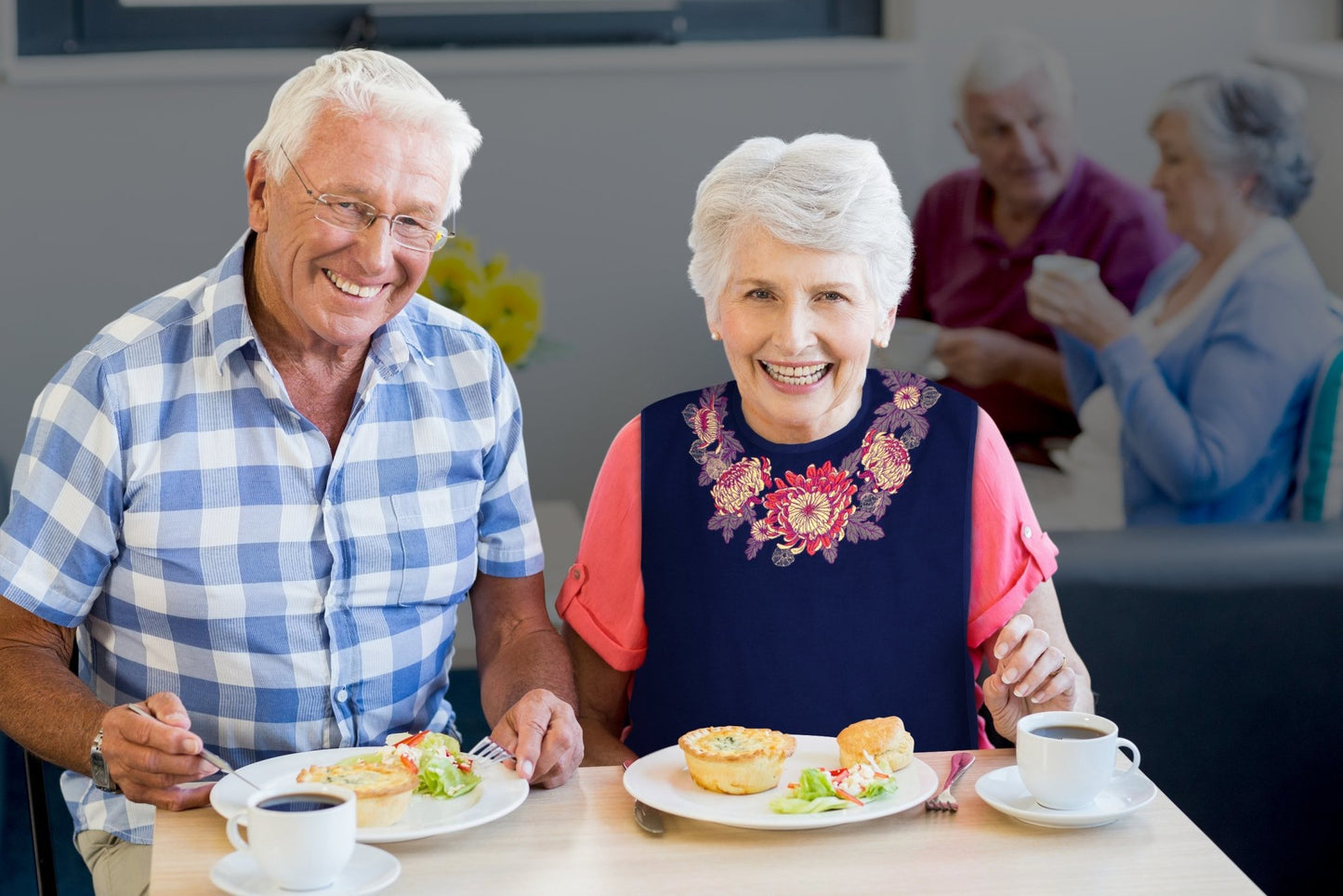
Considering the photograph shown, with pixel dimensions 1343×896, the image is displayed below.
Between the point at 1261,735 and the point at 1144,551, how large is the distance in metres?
0.36

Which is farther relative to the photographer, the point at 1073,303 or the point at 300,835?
the point at 1073,303

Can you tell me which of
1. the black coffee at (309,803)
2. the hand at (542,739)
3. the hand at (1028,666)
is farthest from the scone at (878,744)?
the black coffee at (309,803)

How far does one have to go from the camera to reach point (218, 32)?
2895 millimetres

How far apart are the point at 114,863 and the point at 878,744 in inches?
32.5

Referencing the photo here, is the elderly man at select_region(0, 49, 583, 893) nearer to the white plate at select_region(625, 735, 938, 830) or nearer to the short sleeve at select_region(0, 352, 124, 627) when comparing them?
the short sleeve at select_region(0, 352, 124, 627)

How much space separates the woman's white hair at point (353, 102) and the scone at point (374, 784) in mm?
620

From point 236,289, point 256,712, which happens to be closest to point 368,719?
point 256,712

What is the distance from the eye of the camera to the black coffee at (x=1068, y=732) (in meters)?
1.23

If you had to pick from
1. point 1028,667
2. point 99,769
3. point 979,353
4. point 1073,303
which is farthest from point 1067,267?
point 99,769

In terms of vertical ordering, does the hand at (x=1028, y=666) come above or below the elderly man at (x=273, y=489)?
below

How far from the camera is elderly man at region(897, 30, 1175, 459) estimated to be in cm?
298

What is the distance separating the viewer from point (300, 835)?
3.30 ft

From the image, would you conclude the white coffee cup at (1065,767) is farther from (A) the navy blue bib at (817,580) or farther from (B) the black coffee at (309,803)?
(B) the black coffee at (309,803)

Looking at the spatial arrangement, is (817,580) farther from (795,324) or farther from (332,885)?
(332,885)
